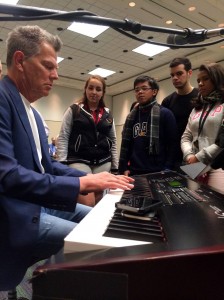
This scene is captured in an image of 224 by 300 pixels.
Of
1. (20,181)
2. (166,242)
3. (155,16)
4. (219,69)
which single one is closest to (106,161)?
(219,69)

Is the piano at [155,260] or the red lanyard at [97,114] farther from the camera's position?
the red lanyard at [97,114]

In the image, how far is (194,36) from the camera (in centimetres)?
79

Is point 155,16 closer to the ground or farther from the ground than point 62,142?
farther from the ground

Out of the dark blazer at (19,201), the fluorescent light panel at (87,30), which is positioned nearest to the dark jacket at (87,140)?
the dark blazer at (19,201)

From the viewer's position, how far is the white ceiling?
5.23 meters

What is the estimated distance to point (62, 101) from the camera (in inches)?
415

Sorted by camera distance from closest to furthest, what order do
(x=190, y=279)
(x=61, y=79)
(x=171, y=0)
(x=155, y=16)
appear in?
(x=190, y=279), (x=171, y=0), (x=155, y=16), (x=61, y=79)

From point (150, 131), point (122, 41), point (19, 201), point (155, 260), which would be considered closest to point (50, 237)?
point (19, 201)

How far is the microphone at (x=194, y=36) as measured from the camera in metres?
0.76

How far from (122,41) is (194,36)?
21.6 ft

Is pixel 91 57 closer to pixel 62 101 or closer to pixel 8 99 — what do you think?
pixel 62 101

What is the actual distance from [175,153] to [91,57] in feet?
21.7

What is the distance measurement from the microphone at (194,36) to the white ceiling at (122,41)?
2.21 metres

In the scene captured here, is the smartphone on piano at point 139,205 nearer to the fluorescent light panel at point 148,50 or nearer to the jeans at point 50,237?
the jeans at point 50,237
